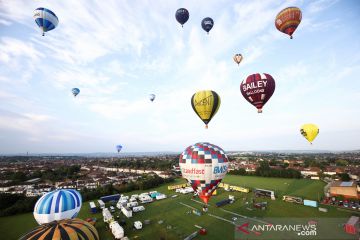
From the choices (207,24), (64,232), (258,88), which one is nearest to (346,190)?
(258,88)

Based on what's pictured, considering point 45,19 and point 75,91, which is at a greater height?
point 45,19

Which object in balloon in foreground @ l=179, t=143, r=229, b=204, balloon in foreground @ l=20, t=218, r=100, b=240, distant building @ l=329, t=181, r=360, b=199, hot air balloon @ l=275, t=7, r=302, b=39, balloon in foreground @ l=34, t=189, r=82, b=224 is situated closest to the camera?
balloon in foreground @ l=20, t=218, r=100, b=240

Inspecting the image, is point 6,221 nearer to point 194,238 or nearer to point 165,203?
point 165,203

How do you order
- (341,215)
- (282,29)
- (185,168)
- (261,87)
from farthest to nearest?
(341,215) → (282,29) → (261,87) → (185,168)

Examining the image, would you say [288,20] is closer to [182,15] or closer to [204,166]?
[182,15]

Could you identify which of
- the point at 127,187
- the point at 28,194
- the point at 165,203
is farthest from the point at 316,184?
the point at 28,194

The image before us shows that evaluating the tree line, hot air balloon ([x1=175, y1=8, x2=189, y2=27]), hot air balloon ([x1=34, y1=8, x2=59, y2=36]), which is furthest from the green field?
hot air balloon ([x1=175, y1=8, x2=189, y2=27])

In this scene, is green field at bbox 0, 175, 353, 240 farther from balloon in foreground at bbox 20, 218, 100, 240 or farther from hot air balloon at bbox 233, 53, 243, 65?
hot air balloon at bbox 233, 53, 243, 65
